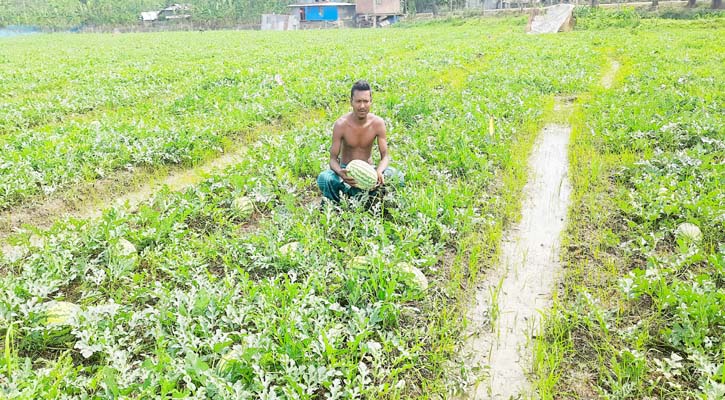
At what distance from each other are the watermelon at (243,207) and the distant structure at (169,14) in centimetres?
8086

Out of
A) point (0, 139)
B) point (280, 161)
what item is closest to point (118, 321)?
point (280, 161)

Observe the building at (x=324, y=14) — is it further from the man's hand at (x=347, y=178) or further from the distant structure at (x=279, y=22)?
the man's hand at (x=347, y=178)

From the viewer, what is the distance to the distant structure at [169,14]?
76.3 metres

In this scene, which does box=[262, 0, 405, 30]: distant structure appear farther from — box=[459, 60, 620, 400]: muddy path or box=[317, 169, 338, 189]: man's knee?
box=[317, 169, 338, 189]: man's knee

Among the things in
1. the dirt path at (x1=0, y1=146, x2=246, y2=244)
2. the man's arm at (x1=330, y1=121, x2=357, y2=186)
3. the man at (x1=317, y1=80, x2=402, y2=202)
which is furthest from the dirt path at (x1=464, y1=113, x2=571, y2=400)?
the dirt path at (x1=0, y1=146, x2=246, y2=244)

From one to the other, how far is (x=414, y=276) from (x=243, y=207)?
93.3 inches

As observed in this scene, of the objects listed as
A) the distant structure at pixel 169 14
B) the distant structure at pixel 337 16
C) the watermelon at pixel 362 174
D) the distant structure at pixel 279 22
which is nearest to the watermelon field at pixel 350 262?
the watermelon at pixel 362 174

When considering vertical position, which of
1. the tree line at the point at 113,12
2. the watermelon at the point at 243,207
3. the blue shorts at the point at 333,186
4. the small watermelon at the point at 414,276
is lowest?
the small watermelon at the point at 414,276

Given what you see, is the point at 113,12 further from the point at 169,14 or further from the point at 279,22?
the point at 279,22

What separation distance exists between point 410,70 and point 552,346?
41.7 feet

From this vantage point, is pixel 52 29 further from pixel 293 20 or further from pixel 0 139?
pixel 0 139

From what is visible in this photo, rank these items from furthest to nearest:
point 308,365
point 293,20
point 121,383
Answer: point 293,20 → point 308,365 → point 121,383

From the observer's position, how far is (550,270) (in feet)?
14.1

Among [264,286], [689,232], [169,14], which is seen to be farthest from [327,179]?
[169,14]
